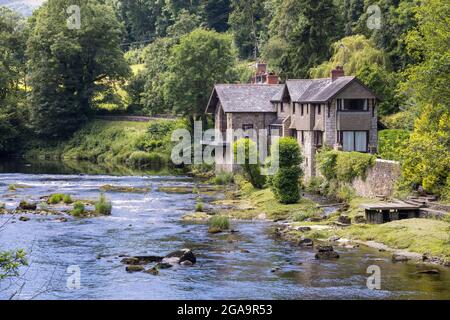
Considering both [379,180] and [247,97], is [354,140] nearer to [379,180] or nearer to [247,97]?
[379,180]

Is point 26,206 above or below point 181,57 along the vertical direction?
below

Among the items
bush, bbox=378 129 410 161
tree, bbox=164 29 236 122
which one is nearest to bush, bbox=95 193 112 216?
bush, bbox=378 129 410 161

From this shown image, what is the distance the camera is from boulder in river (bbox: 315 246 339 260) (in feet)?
143

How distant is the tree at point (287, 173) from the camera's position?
2416 inches


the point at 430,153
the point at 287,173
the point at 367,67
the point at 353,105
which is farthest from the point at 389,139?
the point at 430,153

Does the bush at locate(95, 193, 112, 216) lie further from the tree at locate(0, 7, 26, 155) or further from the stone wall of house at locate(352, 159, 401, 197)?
the tree at locate(0, 7, 26, 155)

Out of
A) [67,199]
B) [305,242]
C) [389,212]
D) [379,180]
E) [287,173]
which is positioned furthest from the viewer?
[67,199]

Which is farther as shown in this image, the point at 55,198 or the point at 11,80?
the point at 11,80

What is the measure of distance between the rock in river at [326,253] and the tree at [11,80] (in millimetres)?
80376

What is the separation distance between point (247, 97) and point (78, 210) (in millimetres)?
32714

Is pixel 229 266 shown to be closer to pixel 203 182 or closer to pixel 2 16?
pixel 203 182

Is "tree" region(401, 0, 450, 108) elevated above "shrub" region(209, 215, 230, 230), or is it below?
above

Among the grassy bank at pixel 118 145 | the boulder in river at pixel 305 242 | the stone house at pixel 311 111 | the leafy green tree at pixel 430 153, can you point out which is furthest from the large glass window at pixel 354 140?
the grassy bank at pixel 118 145

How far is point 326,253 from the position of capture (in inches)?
1725
